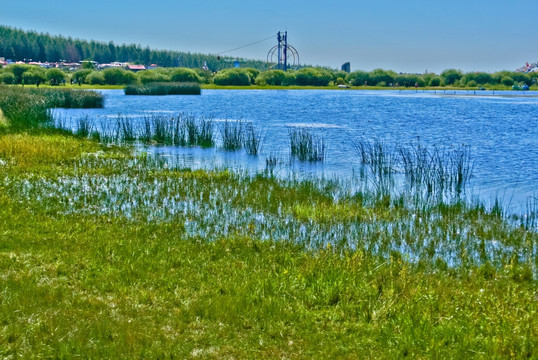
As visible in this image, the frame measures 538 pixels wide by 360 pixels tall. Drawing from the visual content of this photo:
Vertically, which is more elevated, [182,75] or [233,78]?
[182,75]

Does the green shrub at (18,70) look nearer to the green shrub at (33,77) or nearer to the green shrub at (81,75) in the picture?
the green shrub at (33,77)

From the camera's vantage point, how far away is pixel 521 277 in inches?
425

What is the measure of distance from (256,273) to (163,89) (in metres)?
100

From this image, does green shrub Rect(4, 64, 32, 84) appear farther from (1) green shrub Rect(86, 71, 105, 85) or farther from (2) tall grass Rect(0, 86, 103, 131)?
(2) tall grass Rect(0, 86, 103, 131)

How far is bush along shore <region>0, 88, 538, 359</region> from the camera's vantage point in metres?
7.12

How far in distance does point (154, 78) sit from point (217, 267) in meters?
139

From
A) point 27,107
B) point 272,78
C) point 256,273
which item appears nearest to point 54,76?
point 272,78

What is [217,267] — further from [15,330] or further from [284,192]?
[284,192]

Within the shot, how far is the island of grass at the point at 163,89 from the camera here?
336 ft

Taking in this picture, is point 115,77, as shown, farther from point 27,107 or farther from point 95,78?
point 27,107

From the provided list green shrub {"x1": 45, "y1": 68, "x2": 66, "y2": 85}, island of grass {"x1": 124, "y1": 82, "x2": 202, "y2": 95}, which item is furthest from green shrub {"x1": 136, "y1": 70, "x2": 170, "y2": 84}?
island of grass {"x1": 124, "y1": 82, "x2": 202, "y2": 95}

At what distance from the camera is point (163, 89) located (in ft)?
347

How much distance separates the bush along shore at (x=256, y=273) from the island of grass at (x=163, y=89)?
86.6 metres

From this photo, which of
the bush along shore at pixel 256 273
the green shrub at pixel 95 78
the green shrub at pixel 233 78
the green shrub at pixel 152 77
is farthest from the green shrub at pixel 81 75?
the bush along shore at pixel 256 273
